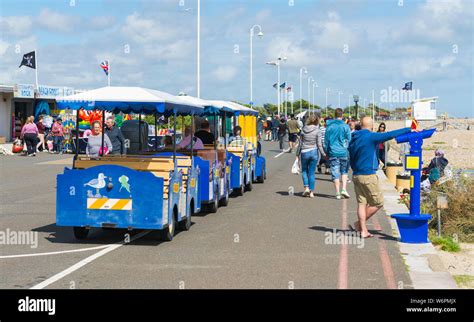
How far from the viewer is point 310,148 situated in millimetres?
18141

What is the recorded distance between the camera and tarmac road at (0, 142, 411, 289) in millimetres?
9141

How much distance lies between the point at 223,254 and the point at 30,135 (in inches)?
1012

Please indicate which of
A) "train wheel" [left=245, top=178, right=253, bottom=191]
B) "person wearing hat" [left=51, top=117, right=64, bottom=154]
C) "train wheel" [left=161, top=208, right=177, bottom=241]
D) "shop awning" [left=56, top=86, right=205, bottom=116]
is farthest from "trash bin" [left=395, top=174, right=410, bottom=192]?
"person wearing hat" [left=51, top=117, right=64, bottom=154]

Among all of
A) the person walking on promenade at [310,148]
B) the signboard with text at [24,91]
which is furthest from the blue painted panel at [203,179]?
the signboard with text at [24,91]

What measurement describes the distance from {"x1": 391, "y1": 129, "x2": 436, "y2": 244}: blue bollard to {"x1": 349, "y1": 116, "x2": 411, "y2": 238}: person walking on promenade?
411 mm

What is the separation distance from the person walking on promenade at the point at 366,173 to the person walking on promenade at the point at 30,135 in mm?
24697

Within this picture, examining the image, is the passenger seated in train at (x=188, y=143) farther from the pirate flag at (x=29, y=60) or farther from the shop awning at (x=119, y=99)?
the pirate flag at (x=29, y=60)

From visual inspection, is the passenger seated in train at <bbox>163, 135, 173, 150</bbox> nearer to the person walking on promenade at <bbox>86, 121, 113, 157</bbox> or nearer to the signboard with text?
the person walking on promenade at <bbox>86, 121, 113, 157</bbox>

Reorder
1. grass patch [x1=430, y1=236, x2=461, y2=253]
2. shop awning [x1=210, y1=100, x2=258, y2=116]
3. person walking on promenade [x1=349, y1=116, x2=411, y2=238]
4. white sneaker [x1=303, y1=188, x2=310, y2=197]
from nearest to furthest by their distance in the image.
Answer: person walking on promenade [x1=349, y1=116, x2=411, y2=238] → grass patch [x1=430, y1=236, x2=461, y2=253] → shop awning [x1=210, y1=100, x2=258, y2=116] → white sneaker [x1=303, y1=188, x2=310, y2=197]

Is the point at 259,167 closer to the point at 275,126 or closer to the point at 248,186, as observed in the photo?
the point at 248,186

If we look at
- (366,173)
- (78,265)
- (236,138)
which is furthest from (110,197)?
(236,138)

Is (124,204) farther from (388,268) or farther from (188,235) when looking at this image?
(388,268)

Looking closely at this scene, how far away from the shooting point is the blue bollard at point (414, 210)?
1193cm

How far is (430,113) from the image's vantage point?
1316 cm
